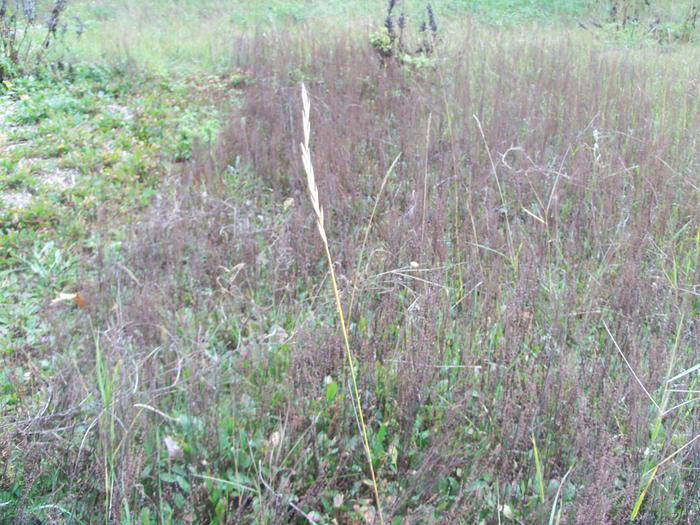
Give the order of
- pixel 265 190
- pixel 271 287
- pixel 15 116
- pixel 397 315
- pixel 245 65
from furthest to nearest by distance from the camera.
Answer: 1. pixel 245 65
2. pixel 15 116
3. pixel 265 190
4. pixel 271 287
5. pixel 397 315

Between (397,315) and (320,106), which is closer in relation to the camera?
(397,315)

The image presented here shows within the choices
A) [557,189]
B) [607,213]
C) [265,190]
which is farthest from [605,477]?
[265,190]

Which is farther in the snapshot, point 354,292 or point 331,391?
point 354,292

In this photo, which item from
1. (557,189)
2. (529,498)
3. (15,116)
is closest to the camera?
(529,498)

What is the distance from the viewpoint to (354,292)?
2900 mm

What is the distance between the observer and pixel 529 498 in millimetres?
2020

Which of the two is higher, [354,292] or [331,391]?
[354,292]

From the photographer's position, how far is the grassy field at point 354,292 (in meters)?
2.07

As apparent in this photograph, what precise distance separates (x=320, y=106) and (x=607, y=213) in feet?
10.6

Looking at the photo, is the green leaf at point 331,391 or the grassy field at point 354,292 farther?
the green leaf at point 331,391

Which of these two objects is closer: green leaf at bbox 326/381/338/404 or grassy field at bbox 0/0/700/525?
grassy field at bbox 0/0/700/525

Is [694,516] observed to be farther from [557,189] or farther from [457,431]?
[557,189]

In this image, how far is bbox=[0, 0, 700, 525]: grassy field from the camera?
2.07m

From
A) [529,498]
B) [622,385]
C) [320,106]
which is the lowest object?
[529,498]
